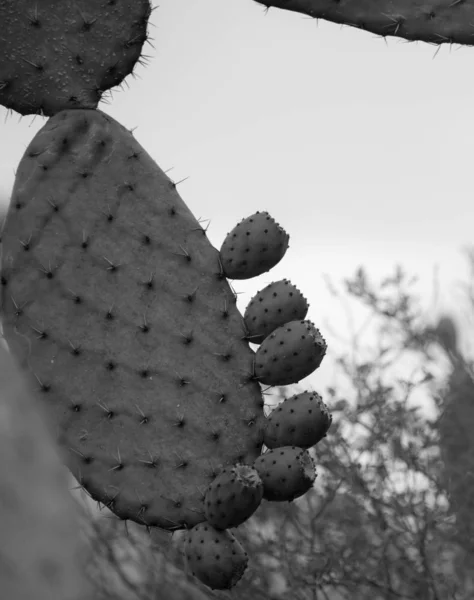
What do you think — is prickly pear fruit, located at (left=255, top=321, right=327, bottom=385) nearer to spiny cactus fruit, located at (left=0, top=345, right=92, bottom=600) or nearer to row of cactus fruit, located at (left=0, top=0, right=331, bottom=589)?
row of cactus fruit, located at (left=0, top=0, right=331, bottom=589)

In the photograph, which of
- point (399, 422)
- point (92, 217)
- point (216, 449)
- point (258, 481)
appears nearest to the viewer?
point (258, 481)

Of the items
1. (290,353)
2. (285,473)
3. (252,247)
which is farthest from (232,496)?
(252,247)

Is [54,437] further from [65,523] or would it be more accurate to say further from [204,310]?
[204,310]

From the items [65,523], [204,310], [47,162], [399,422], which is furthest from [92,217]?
[399,422]

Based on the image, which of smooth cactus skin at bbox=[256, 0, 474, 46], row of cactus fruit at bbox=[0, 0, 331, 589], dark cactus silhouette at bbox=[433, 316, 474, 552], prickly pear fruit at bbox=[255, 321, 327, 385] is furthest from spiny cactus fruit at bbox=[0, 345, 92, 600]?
dark cactus silhouette at bbox=[433, 316, 474, 552]

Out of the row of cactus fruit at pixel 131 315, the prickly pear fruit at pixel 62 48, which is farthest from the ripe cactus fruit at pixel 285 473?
the prickly pear fruit at pixel 62 48

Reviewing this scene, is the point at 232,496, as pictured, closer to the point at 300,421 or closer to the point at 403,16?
the point at 300,421

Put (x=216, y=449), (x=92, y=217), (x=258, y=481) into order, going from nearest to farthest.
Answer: (x=258, y=481)
(x=216, y=449)
(x=92, y=217)

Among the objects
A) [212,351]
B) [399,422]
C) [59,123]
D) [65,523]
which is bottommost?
[399,422]
